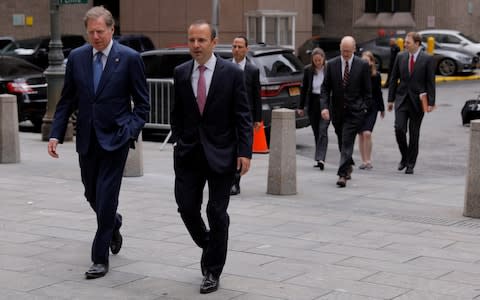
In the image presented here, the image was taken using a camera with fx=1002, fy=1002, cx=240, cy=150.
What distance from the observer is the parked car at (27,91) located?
18.7 metres

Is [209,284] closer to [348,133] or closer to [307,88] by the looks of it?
[348,133]

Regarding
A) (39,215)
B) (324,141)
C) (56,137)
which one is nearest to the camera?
(56,137)

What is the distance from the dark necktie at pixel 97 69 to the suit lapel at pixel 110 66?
44 millimetres

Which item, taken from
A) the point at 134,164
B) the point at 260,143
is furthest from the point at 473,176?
the point at 260,143

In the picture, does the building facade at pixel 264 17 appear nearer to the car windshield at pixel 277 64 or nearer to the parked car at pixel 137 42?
the parked car at pixel 137 42

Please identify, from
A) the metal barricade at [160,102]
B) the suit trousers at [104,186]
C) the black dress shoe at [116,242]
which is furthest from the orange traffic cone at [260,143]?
the suit trousers at [104,186]

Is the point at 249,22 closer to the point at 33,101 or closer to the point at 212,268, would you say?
the point at 33,101

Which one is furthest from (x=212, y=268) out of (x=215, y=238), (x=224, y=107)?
(x=224, y=107)

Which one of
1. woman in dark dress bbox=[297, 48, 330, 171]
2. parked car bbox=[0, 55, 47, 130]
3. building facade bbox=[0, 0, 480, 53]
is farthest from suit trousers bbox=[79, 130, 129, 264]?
building facade bbox=[0, 0, 480, 53]

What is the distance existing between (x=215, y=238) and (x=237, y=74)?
113 centimetres

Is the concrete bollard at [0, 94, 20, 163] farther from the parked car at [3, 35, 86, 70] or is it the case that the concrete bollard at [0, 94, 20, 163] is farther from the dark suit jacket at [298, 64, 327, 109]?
the parked car at [3, 35, 86, 70]

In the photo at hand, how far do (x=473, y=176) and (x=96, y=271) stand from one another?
4.23m

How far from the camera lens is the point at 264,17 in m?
29.2

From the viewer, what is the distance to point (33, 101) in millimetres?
18812
